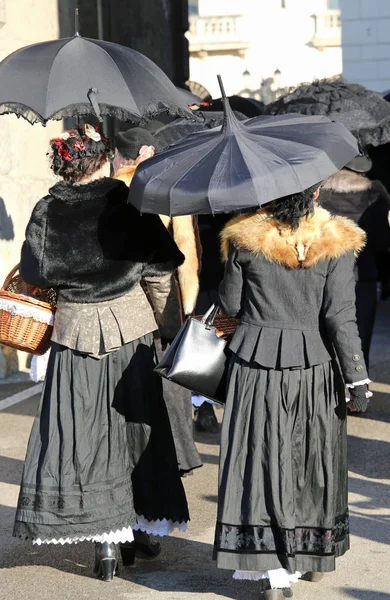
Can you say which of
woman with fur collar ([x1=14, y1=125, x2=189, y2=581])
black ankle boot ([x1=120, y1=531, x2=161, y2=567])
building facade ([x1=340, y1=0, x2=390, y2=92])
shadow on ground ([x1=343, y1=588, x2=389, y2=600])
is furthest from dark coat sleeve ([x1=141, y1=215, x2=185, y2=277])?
building facade ([x1=340, y1=0, x2=390, y2=92])

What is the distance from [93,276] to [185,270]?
4.06 feet

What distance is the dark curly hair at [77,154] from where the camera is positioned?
15.5ft

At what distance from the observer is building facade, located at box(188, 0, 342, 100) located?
49625 millimetres

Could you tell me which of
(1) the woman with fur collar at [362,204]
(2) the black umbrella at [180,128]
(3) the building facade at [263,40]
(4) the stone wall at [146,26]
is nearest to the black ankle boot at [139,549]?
(2) the black umbrella at [180,128]

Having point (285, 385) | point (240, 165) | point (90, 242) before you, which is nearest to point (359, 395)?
point (285, 385)

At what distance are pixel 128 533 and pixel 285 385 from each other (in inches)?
35.9

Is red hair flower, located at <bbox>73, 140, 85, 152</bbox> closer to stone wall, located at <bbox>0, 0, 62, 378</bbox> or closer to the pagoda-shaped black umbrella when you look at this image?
the pagoda-shaped black umbrella

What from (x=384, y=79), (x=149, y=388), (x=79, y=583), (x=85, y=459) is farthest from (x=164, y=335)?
(x=384, y=79)

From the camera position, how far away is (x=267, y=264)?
4449 millimetres

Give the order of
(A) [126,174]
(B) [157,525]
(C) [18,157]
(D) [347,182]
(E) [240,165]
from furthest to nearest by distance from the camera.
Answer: (C) [18,157], (D) [347,182], (A) [126,174], (B) [157,525], (E) [240,165]

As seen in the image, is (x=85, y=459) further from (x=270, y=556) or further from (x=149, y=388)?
(x=270, y=556)

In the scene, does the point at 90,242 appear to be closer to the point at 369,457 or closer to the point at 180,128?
the point at 180,128

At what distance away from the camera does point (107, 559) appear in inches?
189

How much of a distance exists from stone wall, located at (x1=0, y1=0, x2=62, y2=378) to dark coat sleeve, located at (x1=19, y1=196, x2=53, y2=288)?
4.39 meters
